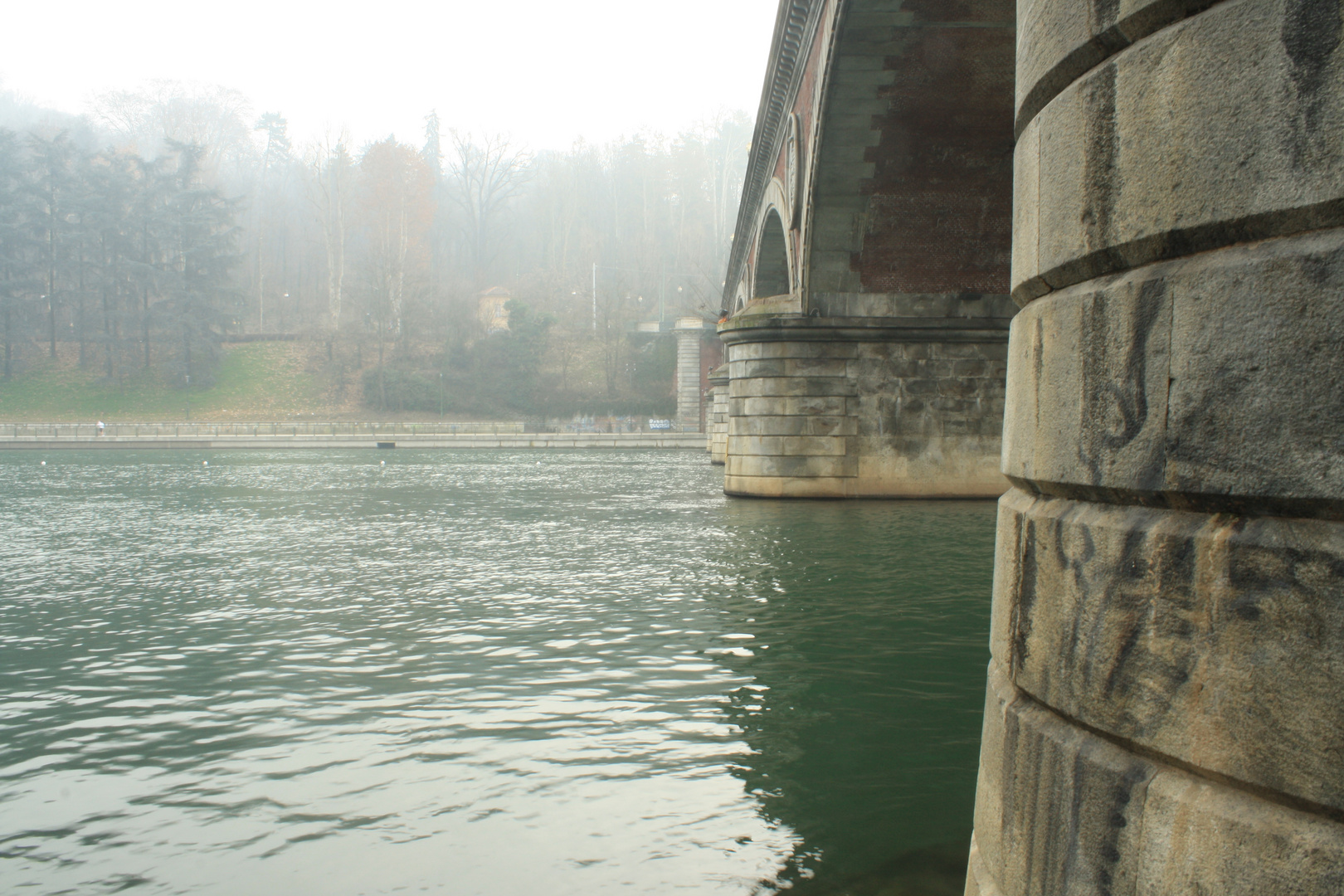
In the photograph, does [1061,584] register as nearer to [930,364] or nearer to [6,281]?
[930,364]

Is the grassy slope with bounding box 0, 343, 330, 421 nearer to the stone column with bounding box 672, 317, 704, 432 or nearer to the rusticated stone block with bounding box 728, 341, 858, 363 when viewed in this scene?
the stone column with bounding box 672, 317, 704, 432

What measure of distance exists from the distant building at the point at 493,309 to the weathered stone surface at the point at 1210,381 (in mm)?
75282

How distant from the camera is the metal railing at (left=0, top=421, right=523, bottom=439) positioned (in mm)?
51906

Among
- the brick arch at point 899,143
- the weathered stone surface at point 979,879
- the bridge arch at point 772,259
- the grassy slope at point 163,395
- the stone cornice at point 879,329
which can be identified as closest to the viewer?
the weathered stone surface at point 979,879

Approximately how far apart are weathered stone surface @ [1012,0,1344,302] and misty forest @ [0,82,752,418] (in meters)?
63.6

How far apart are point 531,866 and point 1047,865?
6.69 ft

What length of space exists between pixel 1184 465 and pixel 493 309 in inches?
3260

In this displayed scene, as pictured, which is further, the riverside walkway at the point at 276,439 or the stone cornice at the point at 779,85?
the riverside walkway at the point at 276,439

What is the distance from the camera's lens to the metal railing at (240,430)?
5191 centimetres

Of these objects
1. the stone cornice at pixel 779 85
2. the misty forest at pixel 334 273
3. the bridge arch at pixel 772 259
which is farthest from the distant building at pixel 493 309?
the stone cornice at pixel 779 85

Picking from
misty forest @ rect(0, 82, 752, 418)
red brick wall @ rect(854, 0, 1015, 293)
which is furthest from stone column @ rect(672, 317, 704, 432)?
red brick wall @ rect(854, 0, 1015, 293)

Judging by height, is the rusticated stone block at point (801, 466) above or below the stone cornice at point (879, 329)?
below

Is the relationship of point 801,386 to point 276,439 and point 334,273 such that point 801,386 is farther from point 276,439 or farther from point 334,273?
point 334,273

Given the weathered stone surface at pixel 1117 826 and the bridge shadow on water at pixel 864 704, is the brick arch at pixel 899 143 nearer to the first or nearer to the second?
the bridge shadow on water at pixel 864 704
